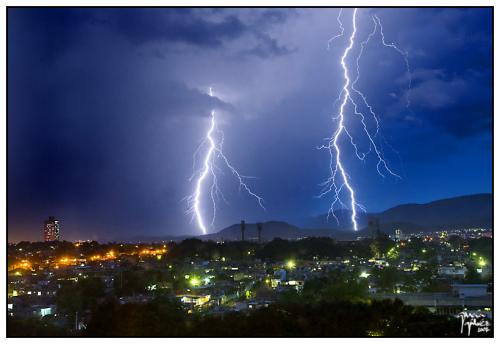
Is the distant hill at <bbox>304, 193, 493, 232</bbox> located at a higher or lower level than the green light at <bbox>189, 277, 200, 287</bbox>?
higher

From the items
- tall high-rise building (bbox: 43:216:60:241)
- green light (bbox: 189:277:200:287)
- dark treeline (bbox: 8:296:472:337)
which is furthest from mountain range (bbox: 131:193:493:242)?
dark treeline (bbox: 8:296:472:337)

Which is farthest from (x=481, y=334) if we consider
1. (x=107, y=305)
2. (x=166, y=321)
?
(x=107, y=305)

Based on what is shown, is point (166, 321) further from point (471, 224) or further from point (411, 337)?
point (471, 224)

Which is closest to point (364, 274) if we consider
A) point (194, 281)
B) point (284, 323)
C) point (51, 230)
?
point (194, 281)

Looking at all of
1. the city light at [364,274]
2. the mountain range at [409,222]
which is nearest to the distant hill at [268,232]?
the mountain range at [409,222]

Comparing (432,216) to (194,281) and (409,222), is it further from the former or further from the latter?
(194,281)

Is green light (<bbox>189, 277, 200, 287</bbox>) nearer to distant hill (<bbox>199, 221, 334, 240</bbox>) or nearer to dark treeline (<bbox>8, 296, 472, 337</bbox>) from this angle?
dark treeline (<bbox>8, 296, 472, 337</bbox>)
